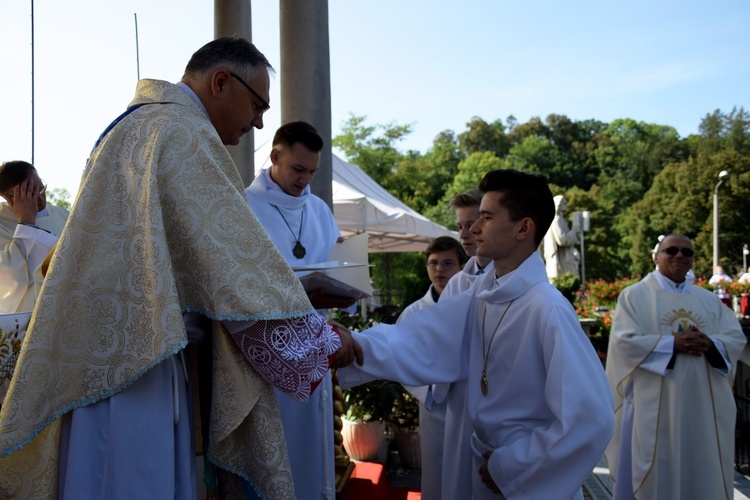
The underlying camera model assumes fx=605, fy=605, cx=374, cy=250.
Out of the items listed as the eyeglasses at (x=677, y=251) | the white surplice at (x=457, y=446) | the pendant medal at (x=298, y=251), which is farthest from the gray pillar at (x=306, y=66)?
the eyeglasses at (x=677, y=251)

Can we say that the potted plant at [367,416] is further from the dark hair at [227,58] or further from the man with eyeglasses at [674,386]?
the dark hair at [227,58]

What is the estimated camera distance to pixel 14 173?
3182mm

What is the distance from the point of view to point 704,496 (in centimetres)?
480

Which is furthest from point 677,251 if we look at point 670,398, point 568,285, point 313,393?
point 568,285

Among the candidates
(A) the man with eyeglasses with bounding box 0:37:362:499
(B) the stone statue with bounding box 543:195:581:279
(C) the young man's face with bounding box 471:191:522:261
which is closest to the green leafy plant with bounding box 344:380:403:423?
(C) the young man's face with bounding box 471:191:522:261

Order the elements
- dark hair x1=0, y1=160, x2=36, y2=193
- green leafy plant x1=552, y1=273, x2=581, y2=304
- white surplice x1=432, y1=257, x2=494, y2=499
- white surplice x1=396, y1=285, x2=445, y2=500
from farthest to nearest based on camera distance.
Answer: green leafy plant x1=552, y1=273, x2=581, y2=304
white surplice x1=396, y1=285, x2=445, y2=500
dark hair x1=0, y1=160, x2=36, y2=193
white surplice x1=432, y1=257, x2=494, y2=499

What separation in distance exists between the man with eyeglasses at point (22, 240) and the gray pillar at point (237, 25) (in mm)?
3068

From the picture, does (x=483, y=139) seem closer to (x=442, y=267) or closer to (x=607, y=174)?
(x=607, y=174)

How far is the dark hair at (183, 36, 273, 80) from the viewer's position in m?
2.09

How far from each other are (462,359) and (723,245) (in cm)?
4267

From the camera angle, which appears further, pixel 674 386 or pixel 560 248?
pixel 560 248

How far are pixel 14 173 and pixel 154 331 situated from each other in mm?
2061

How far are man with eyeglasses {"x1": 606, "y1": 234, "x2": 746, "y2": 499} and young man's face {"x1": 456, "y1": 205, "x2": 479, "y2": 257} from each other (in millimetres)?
1946

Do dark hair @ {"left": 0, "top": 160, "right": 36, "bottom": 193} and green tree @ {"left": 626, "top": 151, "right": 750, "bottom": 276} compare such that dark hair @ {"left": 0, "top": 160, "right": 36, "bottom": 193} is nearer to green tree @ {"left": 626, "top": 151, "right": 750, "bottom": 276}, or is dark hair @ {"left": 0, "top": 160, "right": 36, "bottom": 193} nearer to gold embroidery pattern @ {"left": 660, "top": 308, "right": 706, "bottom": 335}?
gold embroidery pattern @ {"left": 660, "top": 308, "right": 706, "bottom": 335}
